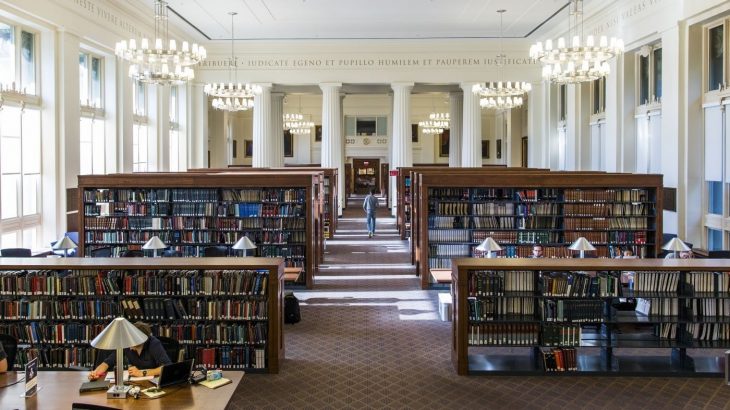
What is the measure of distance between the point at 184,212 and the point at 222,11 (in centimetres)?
836

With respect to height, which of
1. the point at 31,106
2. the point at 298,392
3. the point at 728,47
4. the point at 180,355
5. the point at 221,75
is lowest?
the point at 298,392

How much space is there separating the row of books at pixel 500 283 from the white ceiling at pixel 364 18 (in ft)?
36.7

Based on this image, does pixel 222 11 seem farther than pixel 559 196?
Yes

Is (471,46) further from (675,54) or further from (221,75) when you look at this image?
(675,54)

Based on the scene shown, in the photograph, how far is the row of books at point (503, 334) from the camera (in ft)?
22.2

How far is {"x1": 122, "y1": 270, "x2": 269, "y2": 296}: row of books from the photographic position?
6785 mm

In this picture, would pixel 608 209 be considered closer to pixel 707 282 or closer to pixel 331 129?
pixel 707 282

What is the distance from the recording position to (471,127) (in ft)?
72.9

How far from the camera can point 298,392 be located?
20.5 ft

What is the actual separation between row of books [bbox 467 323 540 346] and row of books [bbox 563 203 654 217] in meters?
4.58

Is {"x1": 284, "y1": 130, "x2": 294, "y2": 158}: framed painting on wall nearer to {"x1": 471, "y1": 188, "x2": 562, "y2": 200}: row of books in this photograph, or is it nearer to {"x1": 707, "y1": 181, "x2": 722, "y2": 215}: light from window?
{"x1": 471, "y1": 188, "x2": 562, "y2": 200}: row of books

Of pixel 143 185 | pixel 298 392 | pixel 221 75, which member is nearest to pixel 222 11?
pixel 221 75

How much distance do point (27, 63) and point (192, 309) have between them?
725 cm

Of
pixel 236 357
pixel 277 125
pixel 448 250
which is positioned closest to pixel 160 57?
pixel 448 250
